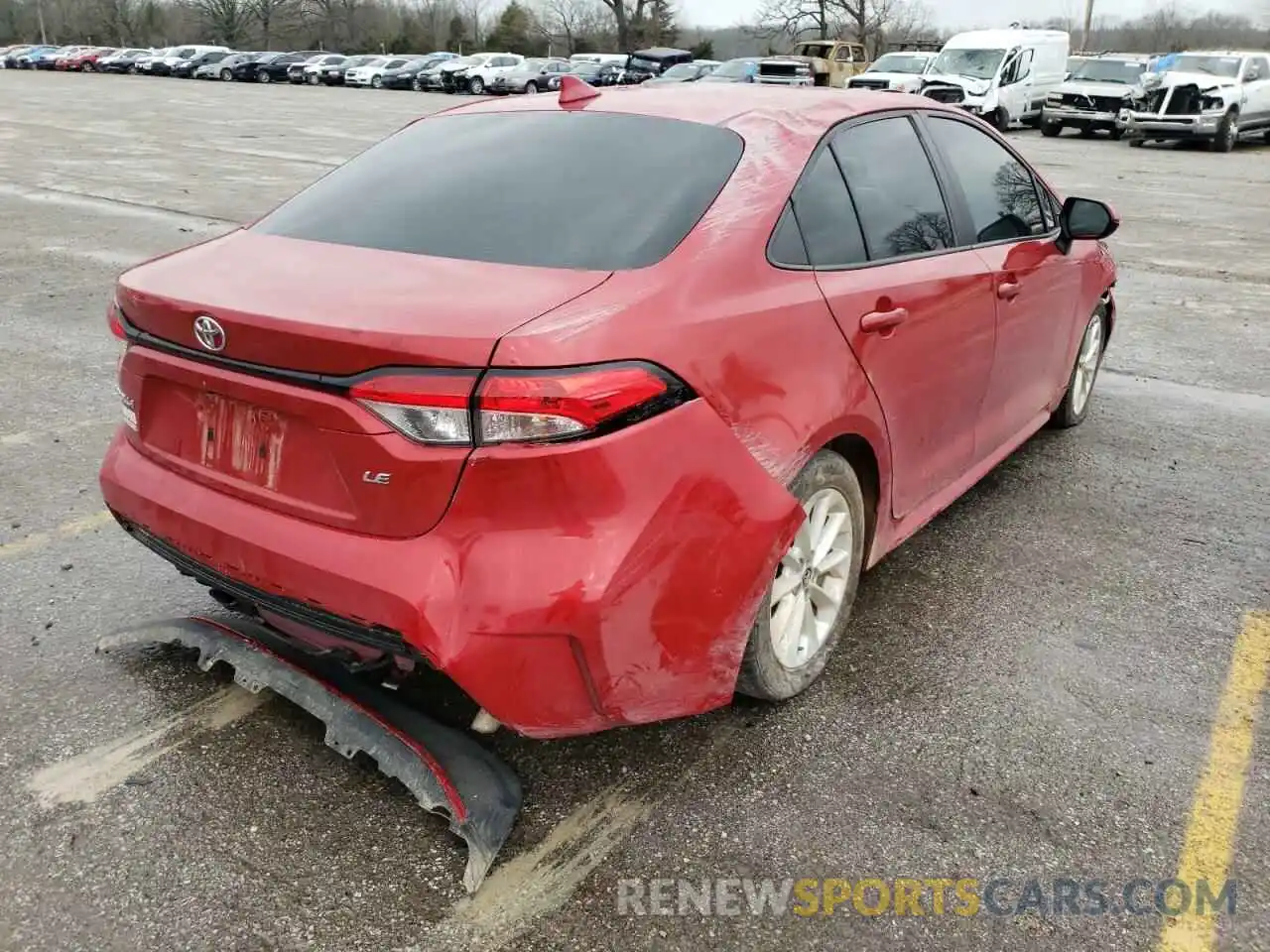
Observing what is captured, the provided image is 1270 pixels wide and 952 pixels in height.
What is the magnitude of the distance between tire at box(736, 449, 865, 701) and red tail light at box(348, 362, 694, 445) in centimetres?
71

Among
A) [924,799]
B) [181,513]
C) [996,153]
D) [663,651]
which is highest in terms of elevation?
[996,153]

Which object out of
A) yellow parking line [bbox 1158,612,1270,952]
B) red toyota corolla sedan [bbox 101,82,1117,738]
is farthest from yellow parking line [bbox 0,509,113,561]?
yellow parking line [bbox 1158,612,1270,952]

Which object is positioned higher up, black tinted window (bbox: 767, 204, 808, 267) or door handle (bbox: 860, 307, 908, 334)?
black tinted window (bbox: 767, 204, 808, 267)

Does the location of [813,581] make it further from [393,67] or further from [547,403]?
[393,67]

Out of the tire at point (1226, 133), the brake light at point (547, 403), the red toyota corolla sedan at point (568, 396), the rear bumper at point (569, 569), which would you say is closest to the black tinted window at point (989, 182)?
the red toyota corolla sedan at point (568, 396)

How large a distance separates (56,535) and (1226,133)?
24.9 m

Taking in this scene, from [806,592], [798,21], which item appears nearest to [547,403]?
[806,592]

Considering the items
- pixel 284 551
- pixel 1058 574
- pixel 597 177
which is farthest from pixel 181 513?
pixel 1058 574

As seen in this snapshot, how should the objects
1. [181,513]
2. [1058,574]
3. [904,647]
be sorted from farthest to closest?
1. [1058,574]
2. [904,647]
3. [181,513]

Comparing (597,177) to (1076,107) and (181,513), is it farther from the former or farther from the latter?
(1076,107)

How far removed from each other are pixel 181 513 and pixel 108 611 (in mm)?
1142

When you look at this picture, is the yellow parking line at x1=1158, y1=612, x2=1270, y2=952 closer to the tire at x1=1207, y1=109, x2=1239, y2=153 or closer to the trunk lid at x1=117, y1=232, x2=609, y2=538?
the trunk lid at x1=117, y1=232, x2=609, y2=538

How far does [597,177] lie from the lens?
113 inches

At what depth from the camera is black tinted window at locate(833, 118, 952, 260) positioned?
3.23m
